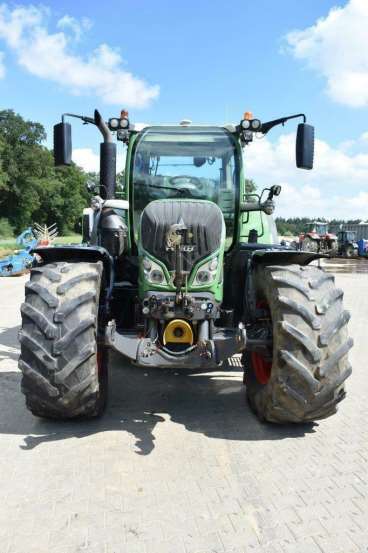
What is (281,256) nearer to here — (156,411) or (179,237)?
(179,237)

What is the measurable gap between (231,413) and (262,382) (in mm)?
404

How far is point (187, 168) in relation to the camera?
5.15 metres

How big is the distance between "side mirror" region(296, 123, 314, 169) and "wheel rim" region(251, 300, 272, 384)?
153 cm

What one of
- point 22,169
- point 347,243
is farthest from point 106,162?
point 22,169

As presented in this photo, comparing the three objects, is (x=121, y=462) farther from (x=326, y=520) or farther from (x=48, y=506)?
(x=326, y=520)

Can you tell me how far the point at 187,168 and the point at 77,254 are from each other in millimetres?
1586

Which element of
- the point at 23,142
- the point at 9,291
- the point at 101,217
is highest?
the point at 23,142

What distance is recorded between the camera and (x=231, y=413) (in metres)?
4.36

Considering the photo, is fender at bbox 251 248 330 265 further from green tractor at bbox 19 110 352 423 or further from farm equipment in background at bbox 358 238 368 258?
farm equipment in background at bbox 358 238 368 258

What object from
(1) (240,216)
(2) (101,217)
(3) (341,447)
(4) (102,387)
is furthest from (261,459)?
(2) (101,217)

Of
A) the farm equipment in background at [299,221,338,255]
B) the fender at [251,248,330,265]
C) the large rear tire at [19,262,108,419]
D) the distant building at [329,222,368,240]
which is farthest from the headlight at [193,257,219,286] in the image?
the distant building at [329,222,368,240]

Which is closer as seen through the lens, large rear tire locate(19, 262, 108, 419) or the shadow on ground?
large rear tire locate(19, 262, 108, 419)

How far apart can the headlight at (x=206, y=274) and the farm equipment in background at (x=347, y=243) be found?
107 ft

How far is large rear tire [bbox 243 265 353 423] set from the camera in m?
3.57
